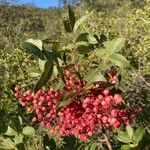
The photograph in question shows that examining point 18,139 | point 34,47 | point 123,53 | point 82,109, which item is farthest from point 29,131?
point 123,53

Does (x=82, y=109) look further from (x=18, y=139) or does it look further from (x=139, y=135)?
(x=18, y=139)

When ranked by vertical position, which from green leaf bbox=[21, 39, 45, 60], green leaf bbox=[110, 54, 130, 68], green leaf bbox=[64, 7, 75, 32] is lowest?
green leaf bbox=[110, 54, 130, 68]

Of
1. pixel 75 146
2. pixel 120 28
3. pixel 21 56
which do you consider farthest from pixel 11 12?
pixel 75 146

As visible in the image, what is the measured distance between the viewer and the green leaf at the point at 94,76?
284cm

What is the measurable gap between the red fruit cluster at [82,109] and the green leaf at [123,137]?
11 centimetres

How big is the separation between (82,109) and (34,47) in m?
0.67

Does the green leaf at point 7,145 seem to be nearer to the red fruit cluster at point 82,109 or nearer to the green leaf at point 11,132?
the green leaf at point 11,132

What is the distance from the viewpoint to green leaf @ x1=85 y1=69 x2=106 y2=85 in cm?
284

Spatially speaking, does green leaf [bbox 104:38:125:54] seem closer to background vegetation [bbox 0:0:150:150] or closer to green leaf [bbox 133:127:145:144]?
green leaf [bbox 133:127:145:144]

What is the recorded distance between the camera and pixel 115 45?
2.94 m

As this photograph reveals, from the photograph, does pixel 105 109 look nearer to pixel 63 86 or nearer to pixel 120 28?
pixel 63 86

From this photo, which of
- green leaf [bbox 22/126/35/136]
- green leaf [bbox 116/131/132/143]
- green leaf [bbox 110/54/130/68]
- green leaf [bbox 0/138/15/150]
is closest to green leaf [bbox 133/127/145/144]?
green leaf [bbox 116/131/132/143]

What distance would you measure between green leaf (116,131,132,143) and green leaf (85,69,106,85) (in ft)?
1.99

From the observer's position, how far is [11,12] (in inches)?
2136
